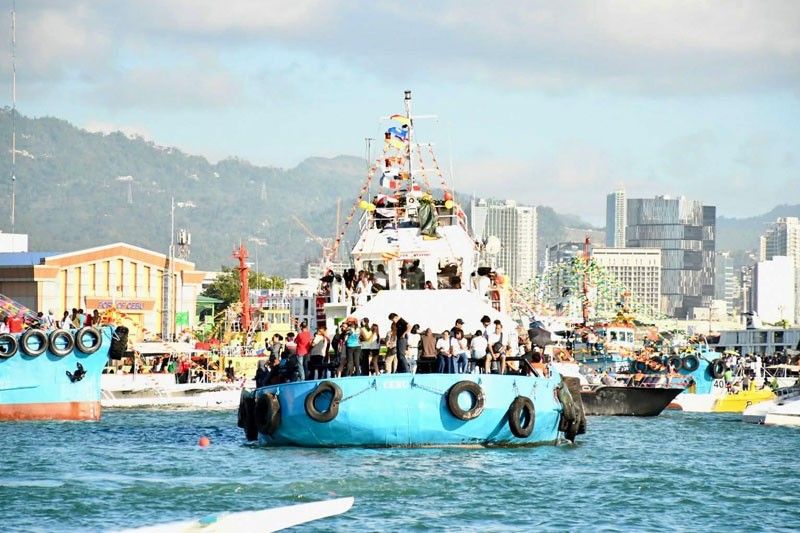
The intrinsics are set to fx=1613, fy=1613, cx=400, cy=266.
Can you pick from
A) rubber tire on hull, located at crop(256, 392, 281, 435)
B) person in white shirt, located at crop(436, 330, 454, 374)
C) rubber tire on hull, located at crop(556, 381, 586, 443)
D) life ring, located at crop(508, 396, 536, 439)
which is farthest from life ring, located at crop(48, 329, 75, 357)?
life ring, located at crop(508, 396, 536, 439)

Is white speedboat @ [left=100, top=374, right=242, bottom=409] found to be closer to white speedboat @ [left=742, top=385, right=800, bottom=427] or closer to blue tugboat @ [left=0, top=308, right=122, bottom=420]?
blue tugboat @ [left=0, top=308, right=122, bottom=420]

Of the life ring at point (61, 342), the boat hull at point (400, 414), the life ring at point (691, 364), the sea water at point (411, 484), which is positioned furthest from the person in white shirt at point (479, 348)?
the life ring at point (691, 364)

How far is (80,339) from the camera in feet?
174

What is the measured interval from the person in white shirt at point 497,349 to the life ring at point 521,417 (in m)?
1.16

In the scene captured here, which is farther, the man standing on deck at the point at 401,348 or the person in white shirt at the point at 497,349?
the person in white shirt at the point at 497,349

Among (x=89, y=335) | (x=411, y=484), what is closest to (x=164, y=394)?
(x=89, y=335)

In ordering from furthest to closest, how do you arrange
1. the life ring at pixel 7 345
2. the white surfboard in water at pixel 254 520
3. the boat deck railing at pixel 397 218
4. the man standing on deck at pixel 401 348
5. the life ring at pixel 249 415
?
the life ring at pixel 7 345, the boat deck railing at pixel 397 218, the life ring at pixel 249 415, the man standing on deck at pixel 401 348, the white surfboard in water at pixel 254 520

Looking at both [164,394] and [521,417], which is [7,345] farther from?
[521,417]

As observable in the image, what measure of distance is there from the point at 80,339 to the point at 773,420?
24.3 m

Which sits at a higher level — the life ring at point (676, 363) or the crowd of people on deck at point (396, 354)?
the crowd of people on deck at point (396, 354)

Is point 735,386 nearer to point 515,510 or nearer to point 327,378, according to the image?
point 327,378

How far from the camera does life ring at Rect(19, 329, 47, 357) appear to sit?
51969 mm

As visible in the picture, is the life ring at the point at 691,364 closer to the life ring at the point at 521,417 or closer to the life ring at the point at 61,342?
the life ring at the point at 61,342

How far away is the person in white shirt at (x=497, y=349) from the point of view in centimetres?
3759
